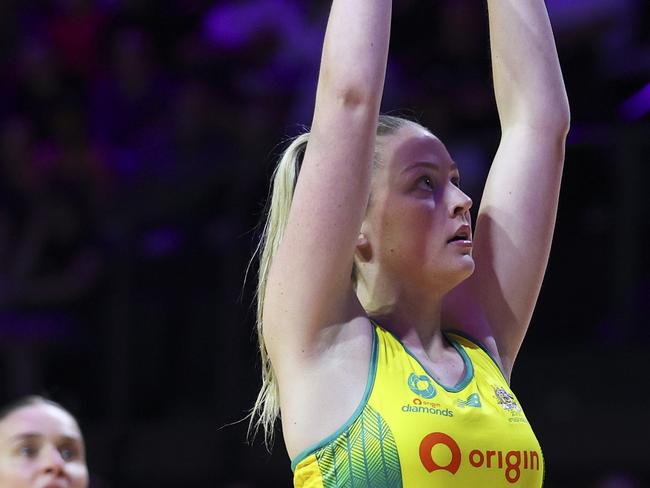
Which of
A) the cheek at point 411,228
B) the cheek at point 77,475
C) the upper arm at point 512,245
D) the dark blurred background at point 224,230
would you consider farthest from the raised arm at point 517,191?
the dark blurred background at point 224,230

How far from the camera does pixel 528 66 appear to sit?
7.39 ft

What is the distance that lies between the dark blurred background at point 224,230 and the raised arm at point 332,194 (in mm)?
2265

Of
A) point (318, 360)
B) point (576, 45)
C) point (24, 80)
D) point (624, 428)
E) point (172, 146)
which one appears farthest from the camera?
point (24, 80)

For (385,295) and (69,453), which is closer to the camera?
(385,295)

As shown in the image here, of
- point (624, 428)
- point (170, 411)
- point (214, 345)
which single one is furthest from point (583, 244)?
point (170, 411)

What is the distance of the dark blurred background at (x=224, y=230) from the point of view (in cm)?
442

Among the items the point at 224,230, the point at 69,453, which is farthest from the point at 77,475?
the point at 224,230

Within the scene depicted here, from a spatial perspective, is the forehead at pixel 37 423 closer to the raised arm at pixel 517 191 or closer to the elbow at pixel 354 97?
the raised arm at pixel 517 191

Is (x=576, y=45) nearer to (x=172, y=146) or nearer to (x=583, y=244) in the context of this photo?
(x=583, y=244)

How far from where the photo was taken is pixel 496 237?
86.7 inches

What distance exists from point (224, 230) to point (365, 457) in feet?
9.48

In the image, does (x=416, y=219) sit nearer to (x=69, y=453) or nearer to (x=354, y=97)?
(x=354, y=97)

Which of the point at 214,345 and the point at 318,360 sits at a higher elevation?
the point at 318,360

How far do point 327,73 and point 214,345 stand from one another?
283cm
